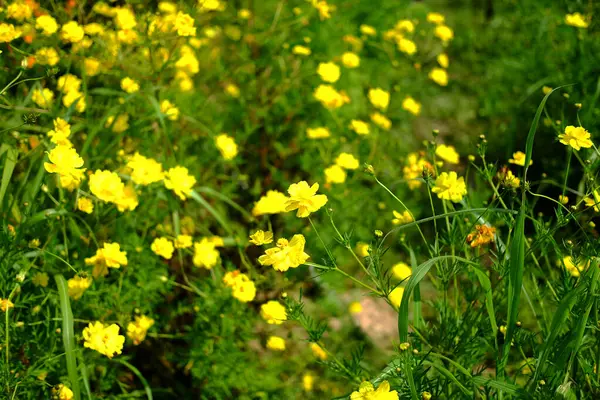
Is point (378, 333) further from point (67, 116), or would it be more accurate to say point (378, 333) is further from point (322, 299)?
point (67, 116)

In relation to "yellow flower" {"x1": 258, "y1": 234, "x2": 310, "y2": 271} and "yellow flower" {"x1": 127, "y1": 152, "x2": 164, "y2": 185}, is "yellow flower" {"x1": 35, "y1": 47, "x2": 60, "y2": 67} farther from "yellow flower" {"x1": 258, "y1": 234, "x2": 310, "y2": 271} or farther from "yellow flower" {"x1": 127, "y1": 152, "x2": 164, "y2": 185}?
"yellow flower" {"x1": 258, "y1": 234, "x2": 310, "y2": 271}

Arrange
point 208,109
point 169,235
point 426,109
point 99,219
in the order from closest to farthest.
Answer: point 99,219 → point 169,235 → point 208,109 → point 426,109

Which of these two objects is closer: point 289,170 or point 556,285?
point 556,285

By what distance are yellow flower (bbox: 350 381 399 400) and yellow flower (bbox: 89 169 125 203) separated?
89 cm

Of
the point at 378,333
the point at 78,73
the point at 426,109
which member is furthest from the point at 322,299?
the point at 426,109

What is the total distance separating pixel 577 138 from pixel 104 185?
125cm

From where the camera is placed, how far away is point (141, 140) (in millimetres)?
2408

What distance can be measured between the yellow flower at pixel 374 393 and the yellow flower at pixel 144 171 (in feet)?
3.10

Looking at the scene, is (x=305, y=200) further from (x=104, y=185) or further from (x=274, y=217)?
(x=274, y=217)

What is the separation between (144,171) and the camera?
1.98 metres

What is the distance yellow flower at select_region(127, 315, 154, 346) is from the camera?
186cm

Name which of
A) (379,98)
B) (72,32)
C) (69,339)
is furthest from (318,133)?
(69,339)

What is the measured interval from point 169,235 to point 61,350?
1.63 feet

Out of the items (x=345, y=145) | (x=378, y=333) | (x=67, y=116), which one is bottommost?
(x=378, y=333)
